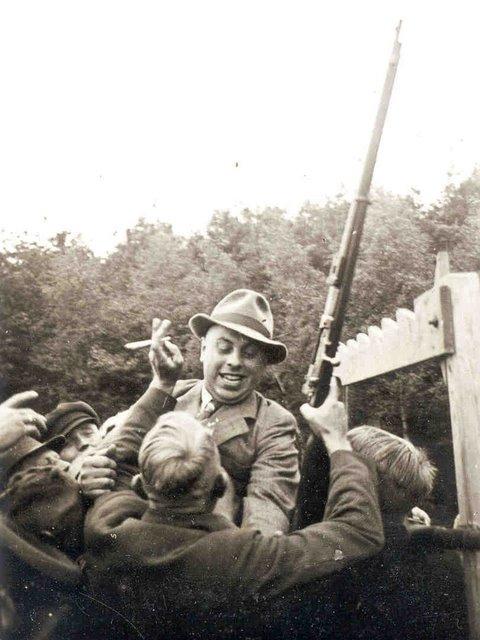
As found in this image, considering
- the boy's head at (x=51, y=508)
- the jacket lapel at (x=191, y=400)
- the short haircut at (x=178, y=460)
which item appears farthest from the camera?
the jacket lapel at (x=191, y=400)

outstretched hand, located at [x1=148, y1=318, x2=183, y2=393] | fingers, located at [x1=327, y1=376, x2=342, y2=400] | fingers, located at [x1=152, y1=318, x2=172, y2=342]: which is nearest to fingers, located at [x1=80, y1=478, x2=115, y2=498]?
outstretched hand, located at [x1=148, y1=318, x2=183, y2=393]

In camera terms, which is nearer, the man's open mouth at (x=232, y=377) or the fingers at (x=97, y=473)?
the fingers at (x=97, y=473)

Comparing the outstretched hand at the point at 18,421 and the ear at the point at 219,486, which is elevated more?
the outstretched hand at the point at 18,421

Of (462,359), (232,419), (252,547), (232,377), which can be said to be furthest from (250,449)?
(462,359)

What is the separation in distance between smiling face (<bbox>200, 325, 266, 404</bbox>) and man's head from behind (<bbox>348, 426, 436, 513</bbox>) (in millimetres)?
359

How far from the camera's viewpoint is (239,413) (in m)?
1.76

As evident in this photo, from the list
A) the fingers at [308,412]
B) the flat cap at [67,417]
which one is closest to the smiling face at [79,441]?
the flat cap at [67,417]

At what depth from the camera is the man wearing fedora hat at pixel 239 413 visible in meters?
1.66

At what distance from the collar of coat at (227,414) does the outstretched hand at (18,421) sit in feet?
1.32

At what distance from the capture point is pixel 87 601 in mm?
1652

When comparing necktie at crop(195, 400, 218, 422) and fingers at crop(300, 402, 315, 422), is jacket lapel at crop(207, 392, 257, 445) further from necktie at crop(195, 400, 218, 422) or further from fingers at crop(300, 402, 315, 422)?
fingers at crop(300, 402, 315, 422)

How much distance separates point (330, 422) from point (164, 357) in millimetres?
491

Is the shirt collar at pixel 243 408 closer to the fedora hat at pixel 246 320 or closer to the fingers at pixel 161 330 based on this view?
the fedora hat at pixel 246 320

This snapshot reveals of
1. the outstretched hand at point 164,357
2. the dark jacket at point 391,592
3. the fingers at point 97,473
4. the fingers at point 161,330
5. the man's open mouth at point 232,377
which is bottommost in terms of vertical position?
the dark jacket at point 391,592
